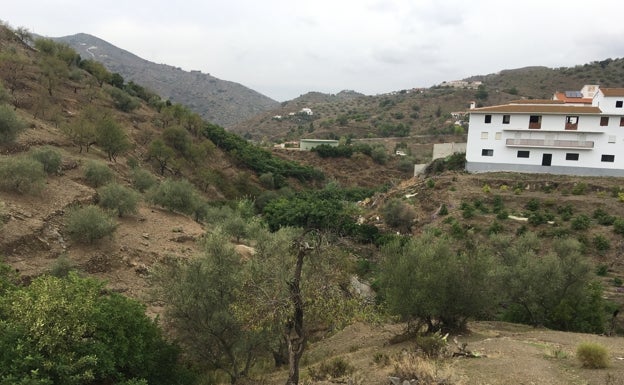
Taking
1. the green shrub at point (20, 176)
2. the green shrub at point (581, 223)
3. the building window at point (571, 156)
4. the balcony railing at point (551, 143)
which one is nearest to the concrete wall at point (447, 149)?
the balcony railing at point (551, 143)

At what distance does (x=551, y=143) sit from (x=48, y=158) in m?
40.3

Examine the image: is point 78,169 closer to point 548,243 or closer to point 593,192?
point 548,243

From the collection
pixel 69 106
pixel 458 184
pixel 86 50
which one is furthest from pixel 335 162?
pixel 86 50

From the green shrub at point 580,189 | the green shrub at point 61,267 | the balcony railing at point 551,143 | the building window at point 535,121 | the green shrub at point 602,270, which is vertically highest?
the building window at point 535,121

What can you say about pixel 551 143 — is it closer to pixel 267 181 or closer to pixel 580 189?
pixel 580 189

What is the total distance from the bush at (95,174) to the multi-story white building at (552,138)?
33105 mm

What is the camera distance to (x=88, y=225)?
63.8 ft

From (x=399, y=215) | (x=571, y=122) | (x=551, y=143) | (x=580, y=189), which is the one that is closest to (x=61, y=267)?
(x=399, y=215)

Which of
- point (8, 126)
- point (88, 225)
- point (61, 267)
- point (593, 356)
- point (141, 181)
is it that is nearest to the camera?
point (593, 356)

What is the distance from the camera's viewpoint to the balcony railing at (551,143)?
3709cm

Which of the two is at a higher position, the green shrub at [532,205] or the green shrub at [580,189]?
the green shrub at [580,189]

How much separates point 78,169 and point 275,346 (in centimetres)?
2051

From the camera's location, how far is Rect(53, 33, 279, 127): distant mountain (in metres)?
A: 157

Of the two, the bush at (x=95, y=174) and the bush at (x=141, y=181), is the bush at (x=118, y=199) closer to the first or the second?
the bush at (x=95, y=174)
